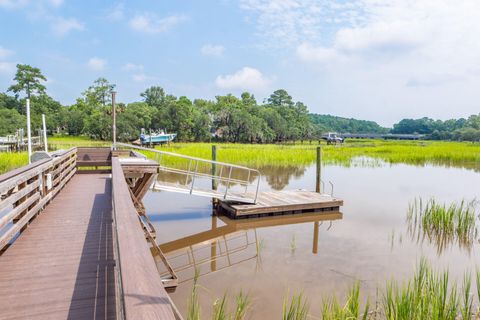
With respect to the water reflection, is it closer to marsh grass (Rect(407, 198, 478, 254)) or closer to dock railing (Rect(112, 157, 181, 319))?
marsh grass (Rect(407, 198, 478, 254))

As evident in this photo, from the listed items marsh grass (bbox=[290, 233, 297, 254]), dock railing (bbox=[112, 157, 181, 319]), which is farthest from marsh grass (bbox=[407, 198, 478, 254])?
dock railing (bbox=[112, 157, 181, 319])

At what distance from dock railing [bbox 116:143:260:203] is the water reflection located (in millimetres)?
990

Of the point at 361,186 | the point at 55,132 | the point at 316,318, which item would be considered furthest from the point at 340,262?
the point at 55,132

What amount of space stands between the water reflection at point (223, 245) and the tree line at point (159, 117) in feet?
129

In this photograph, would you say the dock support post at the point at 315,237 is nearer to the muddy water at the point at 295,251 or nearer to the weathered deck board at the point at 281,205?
the muddy water at the point at 295,251

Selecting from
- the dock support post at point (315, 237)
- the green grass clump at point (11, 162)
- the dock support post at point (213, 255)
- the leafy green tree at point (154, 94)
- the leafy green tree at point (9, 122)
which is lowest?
the dock support post at point (213, 255)

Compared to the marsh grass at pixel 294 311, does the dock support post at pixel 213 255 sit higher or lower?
lower

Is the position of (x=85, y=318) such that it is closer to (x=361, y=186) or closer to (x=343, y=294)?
(x=343, y=294)

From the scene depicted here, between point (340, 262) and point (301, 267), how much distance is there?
96 centimetres

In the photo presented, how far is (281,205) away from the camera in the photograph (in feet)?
37.3

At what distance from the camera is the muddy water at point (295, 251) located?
6.35 m

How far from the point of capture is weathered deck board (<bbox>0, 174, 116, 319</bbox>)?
2.97m

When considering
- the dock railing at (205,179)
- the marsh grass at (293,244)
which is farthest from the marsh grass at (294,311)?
the dock railing at (205,179)

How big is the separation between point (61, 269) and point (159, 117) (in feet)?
174
